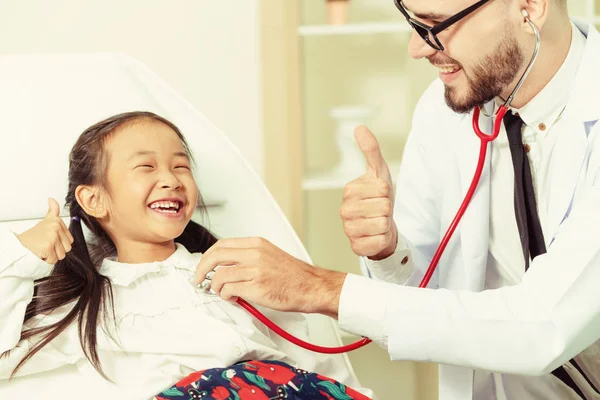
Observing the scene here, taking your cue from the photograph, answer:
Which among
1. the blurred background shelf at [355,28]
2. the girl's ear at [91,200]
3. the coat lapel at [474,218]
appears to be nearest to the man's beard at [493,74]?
the coat lapel at [474,218]

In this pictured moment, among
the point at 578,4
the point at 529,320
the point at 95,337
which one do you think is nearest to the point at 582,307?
the point at 529,320

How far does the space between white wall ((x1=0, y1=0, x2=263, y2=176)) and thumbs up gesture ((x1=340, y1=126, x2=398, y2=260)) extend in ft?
4.06

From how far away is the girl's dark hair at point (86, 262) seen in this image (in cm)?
138

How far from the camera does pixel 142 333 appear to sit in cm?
140

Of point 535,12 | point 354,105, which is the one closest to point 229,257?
point 535,12

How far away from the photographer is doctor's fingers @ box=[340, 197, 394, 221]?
4.47 feet

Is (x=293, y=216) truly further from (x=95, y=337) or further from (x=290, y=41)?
(x=95, y=337)

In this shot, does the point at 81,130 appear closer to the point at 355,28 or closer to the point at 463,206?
the point at 463,206

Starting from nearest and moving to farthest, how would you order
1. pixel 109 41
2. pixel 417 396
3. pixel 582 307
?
pixel 582 307 < pixel 109 41 < pixel 417 396

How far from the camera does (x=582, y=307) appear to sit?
3.90ft

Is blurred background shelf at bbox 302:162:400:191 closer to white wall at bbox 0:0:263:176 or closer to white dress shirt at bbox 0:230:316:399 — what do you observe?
white wall at bbox 0:0:263:176

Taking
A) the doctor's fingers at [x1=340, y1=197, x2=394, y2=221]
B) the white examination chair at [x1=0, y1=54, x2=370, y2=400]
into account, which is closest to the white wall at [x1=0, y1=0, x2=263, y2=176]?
the white examination chair at [x1=0, y1=54, x2=370, y2=400]

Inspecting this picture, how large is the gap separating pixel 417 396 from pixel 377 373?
167mm

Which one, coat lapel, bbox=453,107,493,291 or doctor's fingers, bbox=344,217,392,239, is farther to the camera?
coat lapel, bbox=453,107,493,291
